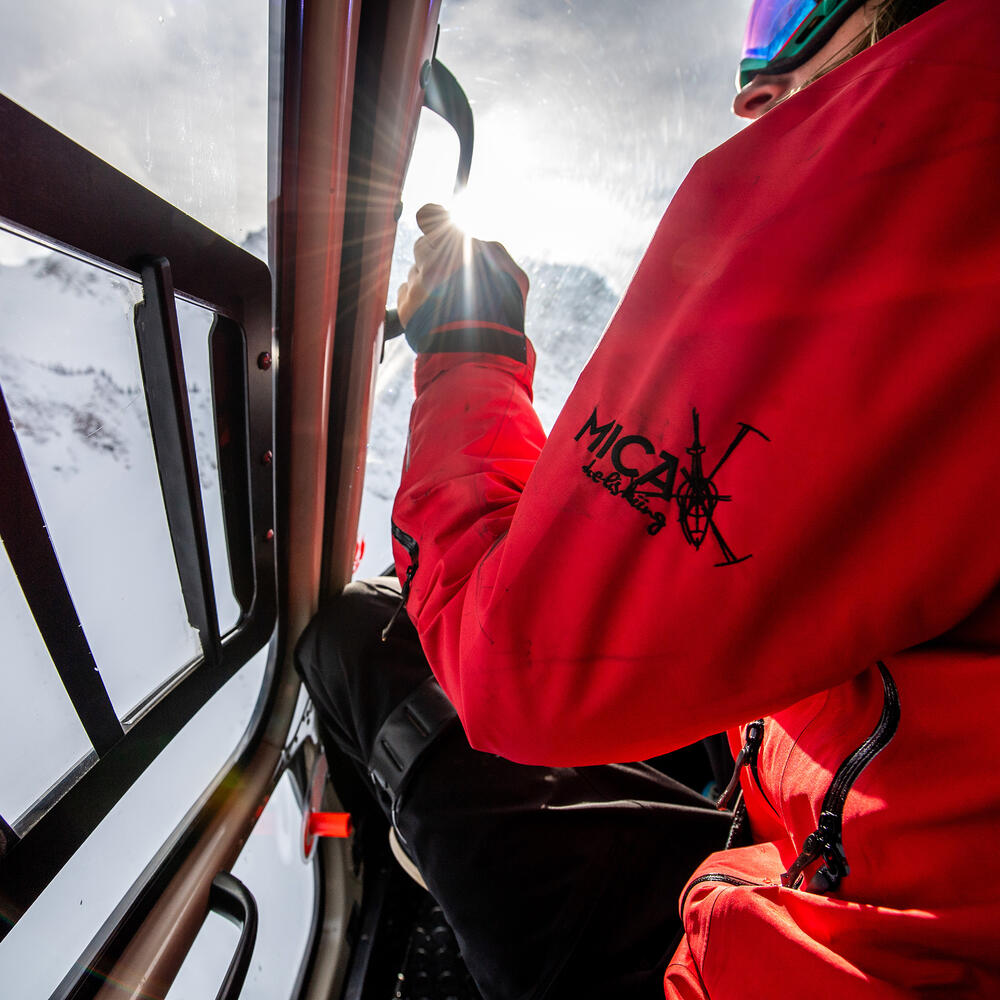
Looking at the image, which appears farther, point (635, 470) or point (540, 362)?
point (540, 362)

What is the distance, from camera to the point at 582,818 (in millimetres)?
753

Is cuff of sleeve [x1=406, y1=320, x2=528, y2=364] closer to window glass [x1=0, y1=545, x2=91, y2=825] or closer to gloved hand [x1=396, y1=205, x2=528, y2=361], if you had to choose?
gloved hand [x1=396, y1=205, x2=528, y2=361]

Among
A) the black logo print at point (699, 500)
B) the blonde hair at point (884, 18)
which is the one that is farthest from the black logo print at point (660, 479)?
the blonde hair at point (884, 18)

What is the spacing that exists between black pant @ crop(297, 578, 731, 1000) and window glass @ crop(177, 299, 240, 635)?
20.1 inches

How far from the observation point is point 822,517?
0.34 m

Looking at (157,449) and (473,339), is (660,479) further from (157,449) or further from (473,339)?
(157,449)

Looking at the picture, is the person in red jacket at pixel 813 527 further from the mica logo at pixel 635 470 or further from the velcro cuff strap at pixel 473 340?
the velcro cuff strap at pixel 473 340

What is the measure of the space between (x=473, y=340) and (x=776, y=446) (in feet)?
1.85

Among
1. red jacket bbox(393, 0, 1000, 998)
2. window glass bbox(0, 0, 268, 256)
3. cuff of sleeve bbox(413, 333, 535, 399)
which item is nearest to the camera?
red jacket bbox(393, 0, 1000, 998)

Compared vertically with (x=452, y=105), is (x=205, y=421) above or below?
below

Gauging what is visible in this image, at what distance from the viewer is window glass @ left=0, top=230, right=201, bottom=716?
47 cm

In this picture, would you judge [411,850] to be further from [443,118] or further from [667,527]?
[443,118]

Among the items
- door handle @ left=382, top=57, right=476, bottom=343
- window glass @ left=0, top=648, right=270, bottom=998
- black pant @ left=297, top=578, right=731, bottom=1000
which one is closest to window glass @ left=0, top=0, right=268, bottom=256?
door handle @ left=382, top=57, right=476, bottom=343

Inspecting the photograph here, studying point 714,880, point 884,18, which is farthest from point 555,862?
point 884,18
